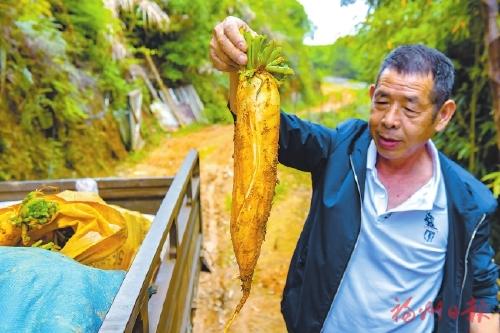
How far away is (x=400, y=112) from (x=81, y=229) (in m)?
1.35

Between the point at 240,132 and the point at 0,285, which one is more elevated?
the point at 240,132

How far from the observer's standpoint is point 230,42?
4.53 feet

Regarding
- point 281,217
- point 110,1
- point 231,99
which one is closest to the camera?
point 231,99

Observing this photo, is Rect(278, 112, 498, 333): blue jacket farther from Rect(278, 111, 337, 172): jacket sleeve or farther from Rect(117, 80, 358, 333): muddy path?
Rect(117, 80, 358, 333): muddy path

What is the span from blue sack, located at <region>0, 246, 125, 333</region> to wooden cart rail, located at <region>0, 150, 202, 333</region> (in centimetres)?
15

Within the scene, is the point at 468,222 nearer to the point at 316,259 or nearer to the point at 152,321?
the point at 316,259

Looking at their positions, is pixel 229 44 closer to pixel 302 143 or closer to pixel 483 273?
pixel 302 143

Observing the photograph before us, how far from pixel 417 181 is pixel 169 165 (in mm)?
7977

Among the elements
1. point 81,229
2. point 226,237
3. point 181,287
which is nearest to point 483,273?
point 181,287

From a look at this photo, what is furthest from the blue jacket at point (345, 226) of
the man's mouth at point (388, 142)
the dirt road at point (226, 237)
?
the dirt road at point (226, 237)

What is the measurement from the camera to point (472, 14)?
404 centimetres

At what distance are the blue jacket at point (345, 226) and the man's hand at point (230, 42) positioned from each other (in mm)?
335

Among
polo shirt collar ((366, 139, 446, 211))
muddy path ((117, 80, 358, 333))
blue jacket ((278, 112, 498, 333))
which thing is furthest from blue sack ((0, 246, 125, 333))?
muddy path ((117, 80, 358, 333))


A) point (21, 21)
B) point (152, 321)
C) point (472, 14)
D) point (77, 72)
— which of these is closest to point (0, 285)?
point (152, 321)
